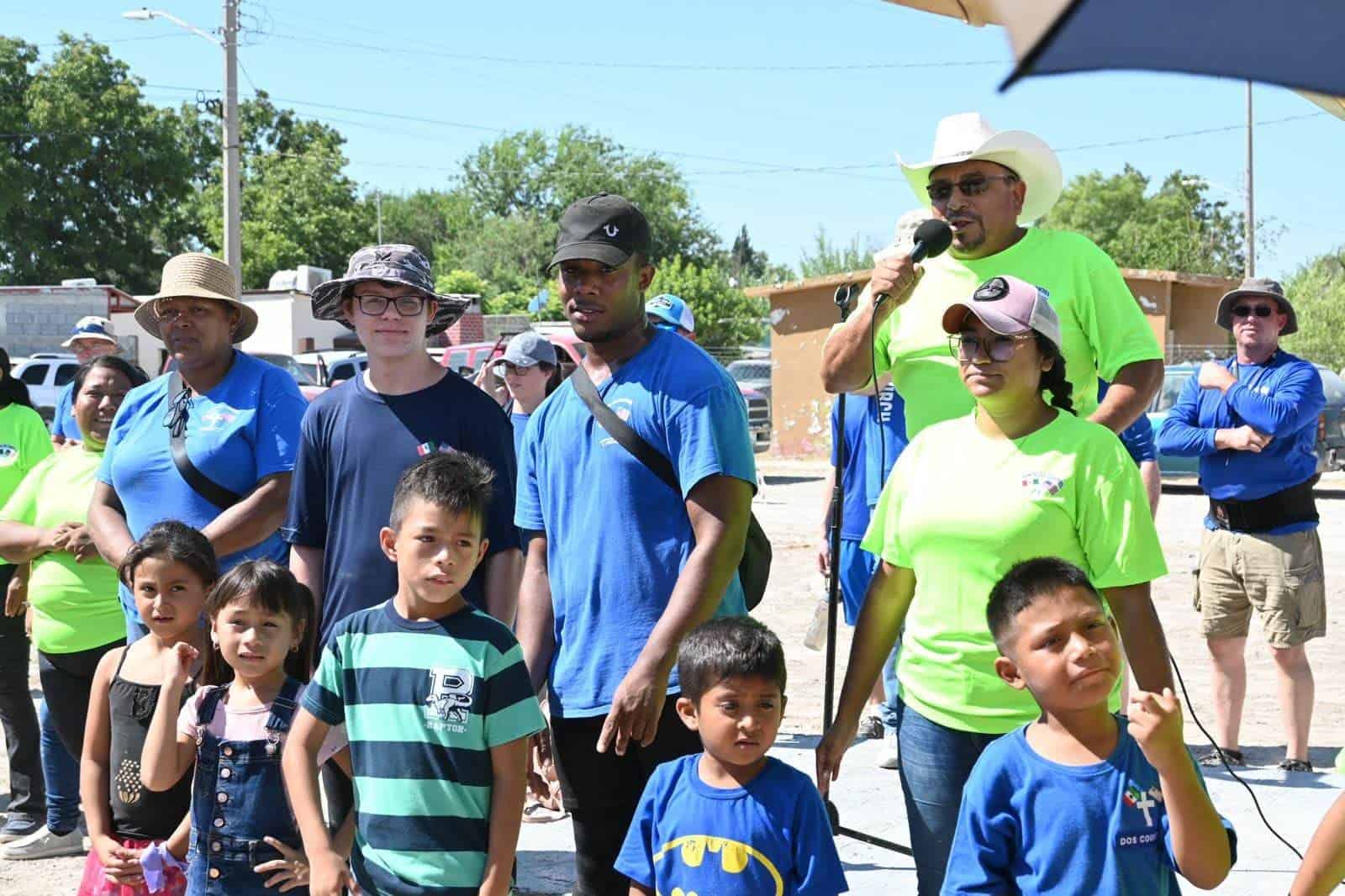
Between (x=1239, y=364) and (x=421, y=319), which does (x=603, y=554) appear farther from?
(x=1239, y=364)

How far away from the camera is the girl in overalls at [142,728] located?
4.27m

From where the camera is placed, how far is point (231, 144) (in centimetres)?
2452

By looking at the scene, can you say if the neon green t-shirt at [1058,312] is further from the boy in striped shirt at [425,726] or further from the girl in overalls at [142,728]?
the girl in overalls at [142,728]

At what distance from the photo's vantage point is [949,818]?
351 centimetres

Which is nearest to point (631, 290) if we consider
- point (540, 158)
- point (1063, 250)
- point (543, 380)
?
point (1063, 250)

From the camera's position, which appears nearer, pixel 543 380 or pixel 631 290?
pixel 631 290

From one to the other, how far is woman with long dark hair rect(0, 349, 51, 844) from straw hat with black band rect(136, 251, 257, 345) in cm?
166

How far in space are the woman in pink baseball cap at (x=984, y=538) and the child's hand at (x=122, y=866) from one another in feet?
6.54

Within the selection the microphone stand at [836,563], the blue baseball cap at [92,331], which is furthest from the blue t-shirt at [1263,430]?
the blue baseball cap at [92,331]

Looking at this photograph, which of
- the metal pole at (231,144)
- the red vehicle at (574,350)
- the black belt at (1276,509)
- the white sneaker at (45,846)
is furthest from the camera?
the metal pole at (231,144)

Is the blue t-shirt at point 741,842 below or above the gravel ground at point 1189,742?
above

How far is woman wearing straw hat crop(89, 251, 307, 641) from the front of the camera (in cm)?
506

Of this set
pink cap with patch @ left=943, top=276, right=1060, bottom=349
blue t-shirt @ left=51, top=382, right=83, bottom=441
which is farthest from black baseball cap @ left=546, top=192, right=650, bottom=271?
blue t-shirt @ left=51, top=382, right=83, bottom=441

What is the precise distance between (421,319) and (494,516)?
66 centimetres
